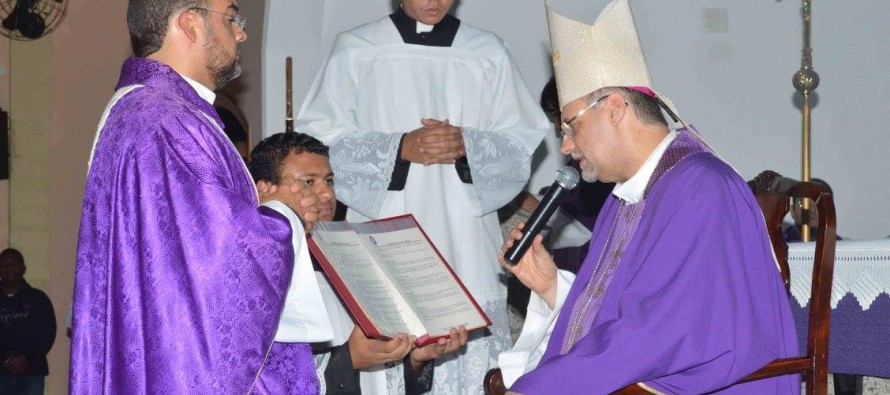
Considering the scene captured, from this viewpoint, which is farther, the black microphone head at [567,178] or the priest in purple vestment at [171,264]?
the black microphone head at [567,178]

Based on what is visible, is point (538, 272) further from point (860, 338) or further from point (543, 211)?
point (860, 338)

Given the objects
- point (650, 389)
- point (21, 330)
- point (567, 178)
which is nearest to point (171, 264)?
point (567, 178)

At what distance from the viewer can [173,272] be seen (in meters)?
3.04

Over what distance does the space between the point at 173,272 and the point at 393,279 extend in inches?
33.5

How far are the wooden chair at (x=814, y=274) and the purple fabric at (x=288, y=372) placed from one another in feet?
1.74

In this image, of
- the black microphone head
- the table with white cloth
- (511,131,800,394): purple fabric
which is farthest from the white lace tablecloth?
the black microphone head

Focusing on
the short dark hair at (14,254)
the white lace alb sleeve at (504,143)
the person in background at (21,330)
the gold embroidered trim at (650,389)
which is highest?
the white lace alb sleeve at (504,143)

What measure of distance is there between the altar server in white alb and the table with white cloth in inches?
57.0

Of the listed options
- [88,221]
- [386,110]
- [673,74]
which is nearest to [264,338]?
[88,221]

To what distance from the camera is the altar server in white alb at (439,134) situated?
196 inches

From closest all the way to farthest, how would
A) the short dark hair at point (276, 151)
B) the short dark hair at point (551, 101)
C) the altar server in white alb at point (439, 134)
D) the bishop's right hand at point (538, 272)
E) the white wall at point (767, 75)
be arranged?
the bishop's right hand at point (538, 272) → the short dark hair at point (276, 151) → the altar server in white alb at point (439, 134) → the short dark hair at point (551, 101) → the white wall at point (767, 75)

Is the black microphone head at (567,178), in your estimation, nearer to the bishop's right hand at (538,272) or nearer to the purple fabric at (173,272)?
the bishop's right hand at (538,272)

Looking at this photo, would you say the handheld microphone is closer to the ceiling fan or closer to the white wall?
the white wall

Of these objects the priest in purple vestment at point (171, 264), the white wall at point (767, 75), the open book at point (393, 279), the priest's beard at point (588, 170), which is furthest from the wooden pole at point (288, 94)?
the priest in purple vestment at point (171, 264)
